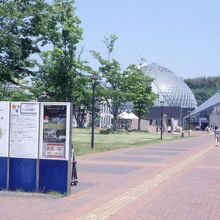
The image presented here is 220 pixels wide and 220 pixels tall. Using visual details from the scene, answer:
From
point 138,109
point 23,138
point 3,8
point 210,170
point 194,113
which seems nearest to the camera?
point 23,138

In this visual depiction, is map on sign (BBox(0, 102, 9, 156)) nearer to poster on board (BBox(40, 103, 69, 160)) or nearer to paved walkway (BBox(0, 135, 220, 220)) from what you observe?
poster on board (BBox(40, 103, 69, 160))

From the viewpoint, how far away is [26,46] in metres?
22.1

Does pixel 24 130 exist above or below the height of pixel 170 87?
below

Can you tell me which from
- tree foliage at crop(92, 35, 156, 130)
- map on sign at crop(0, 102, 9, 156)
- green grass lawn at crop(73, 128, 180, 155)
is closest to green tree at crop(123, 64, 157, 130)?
tree foliage at crop(92, 35, 156, 130)

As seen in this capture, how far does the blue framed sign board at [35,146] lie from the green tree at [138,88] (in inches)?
2121

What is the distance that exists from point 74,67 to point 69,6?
7.70 meters

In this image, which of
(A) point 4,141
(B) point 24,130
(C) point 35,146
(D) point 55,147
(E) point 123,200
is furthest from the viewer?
(A) point 4,141

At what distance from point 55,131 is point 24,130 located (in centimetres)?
72

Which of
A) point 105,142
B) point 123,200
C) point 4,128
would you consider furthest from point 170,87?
point 123,200

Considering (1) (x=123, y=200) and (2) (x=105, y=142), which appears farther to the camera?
(2) (x=105, y=142)

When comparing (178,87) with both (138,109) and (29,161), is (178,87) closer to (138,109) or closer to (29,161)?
(138,109)

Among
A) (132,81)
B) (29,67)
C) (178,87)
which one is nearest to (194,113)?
(178,87)

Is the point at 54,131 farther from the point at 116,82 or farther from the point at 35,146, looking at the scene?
the point at 116,82

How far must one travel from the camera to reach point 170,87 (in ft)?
487
